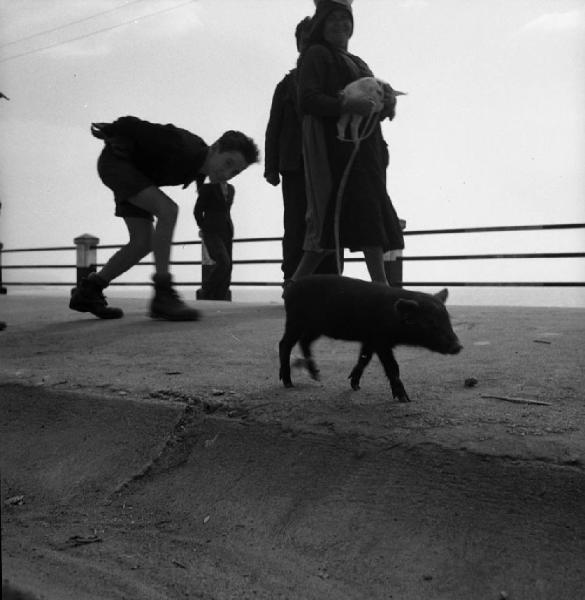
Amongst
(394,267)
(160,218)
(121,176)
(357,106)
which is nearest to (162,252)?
(160,218)

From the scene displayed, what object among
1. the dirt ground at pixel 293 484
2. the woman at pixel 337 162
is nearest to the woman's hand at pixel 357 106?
the woman at pixel 337 162

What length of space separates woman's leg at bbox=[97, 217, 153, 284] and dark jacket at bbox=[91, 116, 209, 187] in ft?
1.26

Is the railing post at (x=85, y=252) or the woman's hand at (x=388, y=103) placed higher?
the woman's hand at (x=388, y=103)

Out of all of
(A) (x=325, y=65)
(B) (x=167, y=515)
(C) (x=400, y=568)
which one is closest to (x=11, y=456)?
(B) (x=167, y=515)

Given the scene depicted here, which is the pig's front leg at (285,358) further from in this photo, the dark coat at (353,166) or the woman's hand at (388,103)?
the woman's hand at (388,103)

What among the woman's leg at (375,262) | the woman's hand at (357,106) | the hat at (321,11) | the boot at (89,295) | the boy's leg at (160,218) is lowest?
the boot at (89,295)

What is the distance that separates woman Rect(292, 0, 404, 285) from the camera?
397cm

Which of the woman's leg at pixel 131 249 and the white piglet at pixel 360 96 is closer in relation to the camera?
the white piglet at pixel 360 96

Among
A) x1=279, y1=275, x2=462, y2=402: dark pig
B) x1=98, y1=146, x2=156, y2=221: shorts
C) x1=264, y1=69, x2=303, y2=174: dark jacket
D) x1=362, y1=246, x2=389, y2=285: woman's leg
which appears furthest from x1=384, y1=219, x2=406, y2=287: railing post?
x1=279, y1=275, x2=462, y2=402: dark pig

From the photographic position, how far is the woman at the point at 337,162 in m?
3.97

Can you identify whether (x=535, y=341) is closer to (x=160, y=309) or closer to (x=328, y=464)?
(x=328, y=464)

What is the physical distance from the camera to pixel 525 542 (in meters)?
1.80

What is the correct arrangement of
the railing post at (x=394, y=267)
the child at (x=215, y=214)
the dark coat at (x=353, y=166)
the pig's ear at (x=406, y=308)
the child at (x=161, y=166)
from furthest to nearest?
1. the railing post at (x=394, y=267)
2. the child at (x=215, y=214)
3. the child at (x=161, y=166)
4. the dark coat at (x=353, y=166)
5. the pig's ear at (x=406, y=308)

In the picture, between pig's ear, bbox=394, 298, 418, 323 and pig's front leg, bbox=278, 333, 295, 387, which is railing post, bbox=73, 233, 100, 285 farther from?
pig's ear, bbox=394, 298, 418, 323
